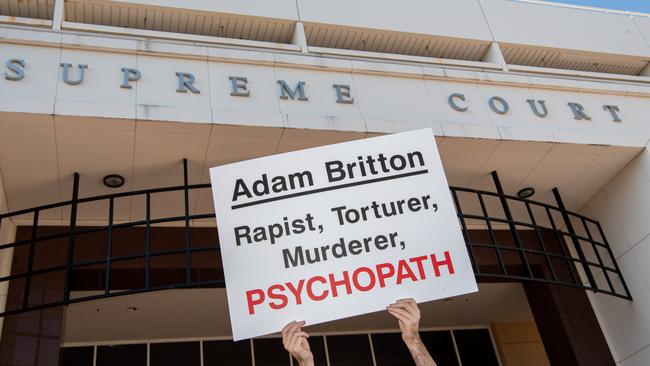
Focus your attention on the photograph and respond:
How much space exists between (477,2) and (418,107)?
10.1 feet

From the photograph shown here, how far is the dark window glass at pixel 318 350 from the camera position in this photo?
11.8m

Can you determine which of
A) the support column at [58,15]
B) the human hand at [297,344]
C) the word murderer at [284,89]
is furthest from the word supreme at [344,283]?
the support column at [58,15]

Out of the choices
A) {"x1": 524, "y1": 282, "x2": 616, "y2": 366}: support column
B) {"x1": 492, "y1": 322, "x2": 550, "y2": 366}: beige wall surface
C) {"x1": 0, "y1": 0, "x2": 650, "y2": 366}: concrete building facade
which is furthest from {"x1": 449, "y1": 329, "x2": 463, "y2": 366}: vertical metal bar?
{"x1": 524, "y1": 282, "x2": 616, "y2": 366}: support column

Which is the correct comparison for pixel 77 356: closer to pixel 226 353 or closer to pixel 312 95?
pixel 226 353

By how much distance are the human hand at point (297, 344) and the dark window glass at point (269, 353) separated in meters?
6.84

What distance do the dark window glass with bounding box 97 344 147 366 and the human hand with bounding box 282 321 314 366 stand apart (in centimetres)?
699

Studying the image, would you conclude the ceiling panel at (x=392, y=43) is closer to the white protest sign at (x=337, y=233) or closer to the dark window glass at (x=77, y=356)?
the white protest sign at (x=337, y=233)

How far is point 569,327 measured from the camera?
10.1 meters

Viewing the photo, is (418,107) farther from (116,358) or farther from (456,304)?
(116,358)

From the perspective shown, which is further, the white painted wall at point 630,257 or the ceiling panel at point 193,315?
the ceiling panel at point 193,315

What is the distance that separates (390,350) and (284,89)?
5955 mm

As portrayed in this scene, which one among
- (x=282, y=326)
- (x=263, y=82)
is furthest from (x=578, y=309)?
(x=282, y=326)

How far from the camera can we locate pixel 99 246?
9.10 meters

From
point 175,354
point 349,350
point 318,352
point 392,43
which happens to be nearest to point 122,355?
point 175,354
